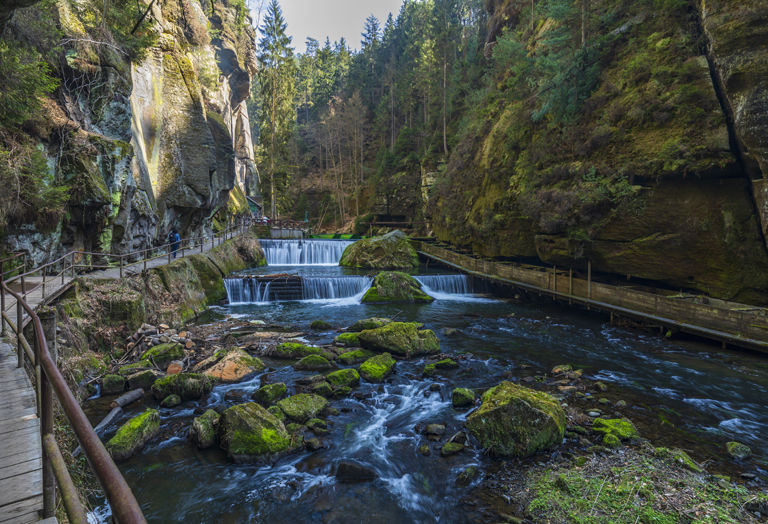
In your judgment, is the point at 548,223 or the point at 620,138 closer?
the point at 620,138

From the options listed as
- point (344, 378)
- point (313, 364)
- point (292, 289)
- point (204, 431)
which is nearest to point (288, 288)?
point (292, 289)

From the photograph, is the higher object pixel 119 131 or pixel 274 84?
pixel 274 84

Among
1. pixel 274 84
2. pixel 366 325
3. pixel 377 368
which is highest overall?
pixel 274 84

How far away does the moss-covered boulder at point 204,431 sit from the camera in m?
6.82

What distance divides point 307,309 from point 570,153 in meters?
15.0

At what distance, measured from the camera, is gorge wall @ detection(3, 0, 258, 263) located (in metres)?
12.4

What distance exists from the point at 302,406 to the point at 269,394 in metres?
0.99

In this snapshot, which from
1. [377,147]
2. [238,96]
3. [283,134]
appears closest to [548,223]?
[283,134]

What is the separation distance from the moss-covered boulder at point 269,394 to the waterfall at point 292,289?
12.1 meters

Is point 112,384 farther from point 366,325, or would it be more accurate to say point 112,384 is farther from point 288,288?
point 288,288

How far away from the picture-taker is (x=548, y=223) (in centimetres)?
1666

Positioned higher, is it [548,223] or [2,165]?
[2,165]

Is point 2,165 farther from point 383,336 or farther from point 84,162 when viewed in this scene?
point 383,336

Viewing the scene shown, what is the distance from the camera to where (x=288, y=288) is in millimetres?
21016
